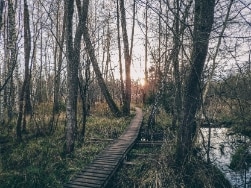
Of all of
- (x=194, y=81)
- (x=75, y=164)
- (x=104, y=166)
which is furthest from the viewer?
(x=75, y=164)

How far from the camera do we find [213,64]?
8.02m

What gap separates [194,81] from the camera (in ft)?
23.2

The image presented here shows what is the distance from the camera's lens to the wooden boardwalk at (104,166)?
683cm

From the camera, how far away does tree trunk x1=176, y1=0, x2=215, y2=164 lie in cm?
652

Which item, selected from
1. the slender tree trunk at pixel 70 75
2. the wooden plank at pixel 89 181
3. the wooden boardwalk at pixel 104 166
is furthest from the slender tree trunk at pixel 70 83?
the wooden plank at pixel 89 181

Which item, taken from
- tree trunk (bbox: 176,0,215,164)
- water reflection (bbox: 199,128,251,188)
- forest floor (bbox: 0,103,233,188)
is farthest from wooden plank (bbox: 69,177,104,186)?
water reflection (bbox: 199,128,251,188)

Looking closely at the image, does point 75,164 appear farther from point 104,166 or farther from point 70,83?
point 70,83

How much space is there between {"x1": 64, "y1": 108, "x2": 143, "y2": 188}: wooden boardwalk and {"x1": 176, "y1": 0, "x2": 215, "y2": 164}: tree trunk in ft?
6.31

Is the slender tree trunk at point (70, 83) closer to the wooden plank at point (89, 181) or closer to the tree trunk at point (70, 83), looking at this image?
the tree trunk at point (70, 83)

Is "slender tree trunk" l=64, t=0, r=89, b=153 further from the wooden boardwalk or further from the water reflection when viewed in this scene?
the water reflection

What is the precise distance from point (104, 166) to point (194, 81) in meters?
3.43

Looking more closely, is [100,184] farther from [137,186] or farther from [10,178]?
[10,178]

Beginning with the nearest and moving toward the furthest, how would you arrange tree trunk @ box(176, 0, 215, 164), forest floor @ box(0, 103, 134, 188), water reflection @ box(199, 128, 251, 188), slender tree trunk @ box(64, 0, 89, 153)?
tree trunk @ box(176, 0, 215, 164), forest floor @ box(0, 103, 134, 188), water reflection @ box(199, 128, 251, 188), slender tree trunk @ box(64, 0, 89, 153)

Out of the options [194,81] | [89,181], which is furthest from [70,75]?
[194,81]
